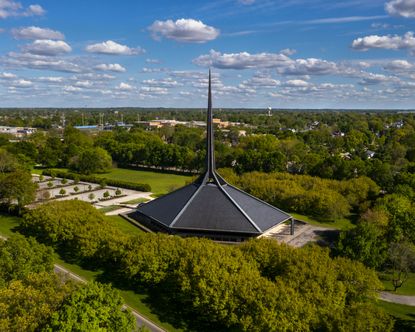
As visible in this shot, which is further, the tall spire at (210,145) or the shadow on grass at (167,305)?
the tall spire at (210,145)

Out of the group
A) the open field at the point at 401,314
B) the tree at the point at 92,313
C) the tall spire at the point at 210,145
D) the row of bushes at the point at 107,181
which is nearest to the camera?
the tree at the point at 92,313

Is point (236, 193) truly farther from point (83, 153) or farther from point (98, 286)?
point (83, 153)

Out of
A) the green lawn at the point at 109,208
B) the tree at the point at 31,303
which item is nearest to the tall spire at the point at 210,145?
the green lawn at the point at 109,208

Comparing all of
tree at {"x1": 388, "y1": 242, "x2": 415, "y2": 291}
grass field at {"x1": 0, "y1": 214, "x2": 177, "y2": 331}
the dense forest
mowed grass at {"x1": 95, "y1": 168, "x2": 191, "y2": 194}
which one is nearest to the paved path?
tree at {"x1": 388, "y1": 242, "x2": 415, "y2": 291}

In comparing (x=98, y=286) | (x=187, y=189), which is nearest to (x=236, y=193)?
(x=187, y=189)

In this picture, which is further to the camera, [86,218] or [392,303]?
[86,218]

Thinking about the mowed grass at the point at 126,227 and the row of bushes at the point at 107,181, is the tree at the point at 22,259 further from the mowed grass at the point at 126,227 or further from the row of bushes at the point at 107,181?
the row of bushes at the point at 107,181

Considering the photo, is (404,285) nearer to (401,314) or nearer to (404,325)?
(401,314)

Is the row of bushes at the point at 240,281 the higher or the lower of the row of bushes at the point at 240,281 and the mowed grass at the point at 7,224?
the higher

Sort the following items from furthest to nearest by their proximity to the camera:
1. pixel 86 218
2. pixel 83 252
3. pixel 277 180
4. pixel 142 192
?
1. pixel 142 192
2. pixel 277 180
3. pixel 86 218
4. pixel 83 252
